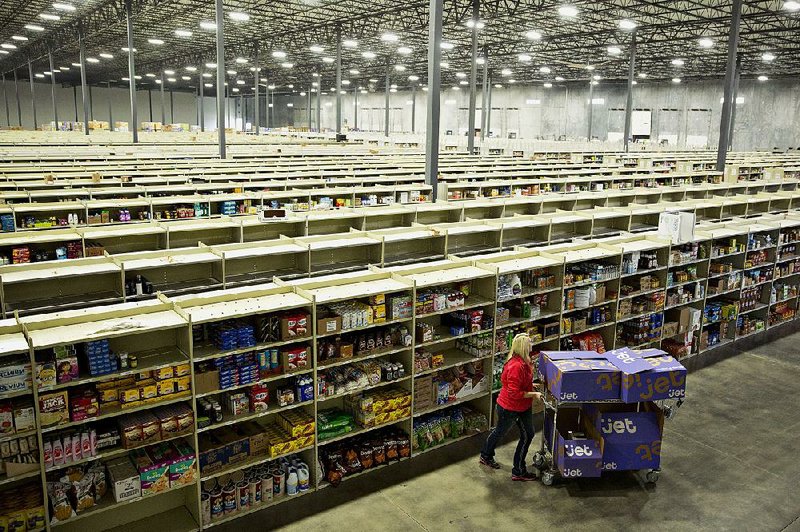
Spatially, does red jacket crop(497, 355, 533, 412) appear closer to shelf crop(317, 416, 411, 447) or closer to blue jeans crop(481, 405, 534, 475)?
blue jeans crop(481, 405, 534, 475)

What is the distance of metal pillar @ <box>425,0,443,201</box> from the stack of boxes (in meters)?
7.68

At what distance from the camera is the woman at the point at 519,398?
6.29 m

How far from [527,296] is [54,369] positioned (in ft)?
17.2

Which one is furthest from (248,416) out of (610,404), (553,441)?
(610,404)

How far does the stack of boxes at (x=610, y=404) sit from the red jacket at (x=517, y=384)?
0.27 metres

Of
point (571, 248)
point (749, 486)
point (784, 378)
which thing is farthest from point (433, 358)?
point (784, 378)

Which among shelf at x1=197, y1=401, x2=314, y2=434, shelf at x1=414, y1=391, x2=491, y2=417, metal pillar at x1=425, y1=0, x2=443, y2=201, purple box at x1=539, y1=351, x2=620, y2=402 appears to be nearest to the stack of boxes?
purple box at x1=539, y1=351, x2=620, y2=402

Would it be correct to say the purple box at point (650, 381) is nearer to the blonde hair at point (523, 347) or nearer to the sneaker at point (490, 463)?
the blonde hair at point (523, 347)

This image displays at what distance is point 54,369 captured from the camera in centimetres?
479

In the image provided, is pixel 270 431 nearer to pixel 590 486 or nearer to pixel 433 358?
pixel 433 358

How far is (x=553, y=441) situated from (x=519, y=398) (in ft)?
2.34

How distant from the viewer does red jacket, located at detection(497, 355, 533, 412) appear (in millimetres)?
6289

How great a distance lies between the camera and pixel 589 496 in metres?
6.36

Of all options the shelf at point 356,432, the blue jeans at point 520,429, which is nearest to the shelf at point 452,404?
the shelf at point 356,432
